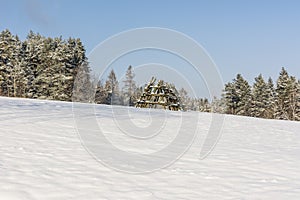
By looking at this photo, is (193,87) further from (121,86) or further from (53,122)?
(121,86)

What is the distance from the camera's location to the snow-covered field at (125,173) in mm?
3750

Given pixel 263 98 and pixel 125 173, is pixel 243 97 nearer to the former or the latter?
pixel 263 98

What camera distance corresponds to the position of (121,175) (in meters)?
4.54

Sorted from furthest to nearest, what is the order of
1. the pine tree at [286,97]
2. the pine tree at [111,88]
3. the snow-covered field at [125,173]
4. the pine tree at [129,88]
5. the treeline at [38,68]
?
the pine tree at [111,88] → the pine tree at [286,97] → the pine tree at [129,88] → the treeline at [38,68] → the snow-covered field at [125,173]

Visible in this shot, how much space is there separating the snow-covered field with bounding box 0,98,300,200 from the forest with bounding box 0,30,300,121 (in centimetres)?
2607

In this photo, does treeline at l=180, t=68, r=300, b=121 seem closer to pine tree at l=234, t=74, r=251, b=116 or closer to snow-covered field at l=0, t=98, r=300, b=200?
pine tree at l=234, t=74, r=251, b=116

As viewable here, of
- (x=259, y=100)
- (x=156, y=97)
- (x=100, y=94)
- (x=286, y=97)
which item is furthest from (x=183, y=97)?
(x=156, y=97)

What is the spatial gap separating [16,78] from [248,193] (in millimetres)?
36337

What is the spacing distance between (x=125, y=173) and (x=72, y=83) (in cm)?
3332

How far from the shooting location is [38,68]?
37094mm

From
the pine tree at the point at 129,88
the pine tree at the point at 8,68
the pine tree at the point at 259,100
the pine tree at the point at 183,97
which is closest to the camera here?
the pine tree at the point at 183,97

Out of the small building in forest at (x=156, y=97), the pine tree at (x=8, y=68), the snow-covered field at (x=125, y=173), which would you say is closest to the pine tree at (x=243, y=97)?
the small building in forest at (x=156, y=97)

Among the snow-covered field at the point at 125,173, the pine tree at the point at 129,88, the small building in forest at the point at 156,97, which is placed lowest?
the snow-covered field at the point at 125,173

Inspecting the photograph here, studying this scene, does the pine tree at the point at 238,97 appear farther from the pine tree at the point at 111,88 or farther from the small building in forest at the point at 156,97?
the small building in forest at the point at 156,97
